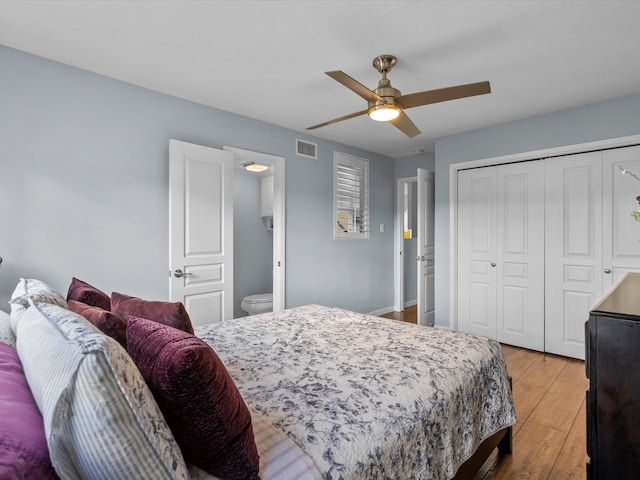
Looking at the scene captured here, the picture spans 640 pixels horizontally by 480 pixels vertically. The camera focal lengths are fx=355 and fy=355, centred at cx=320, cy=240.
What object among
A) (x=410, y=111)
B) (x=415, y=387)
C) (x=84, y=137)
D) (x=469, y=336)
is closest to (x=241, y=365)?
(x=415, y=387)

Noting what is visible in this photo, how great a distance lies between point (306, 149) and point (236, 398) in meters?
3.82

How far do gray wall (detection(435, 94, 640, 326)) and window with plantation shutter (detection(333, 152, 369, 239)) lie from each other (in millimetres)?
1094

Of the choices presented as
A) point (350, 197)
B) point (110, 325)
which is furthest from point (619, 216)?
point (110, 325)

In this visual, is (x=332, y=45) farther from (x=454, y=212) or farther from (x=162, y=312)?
(x=454, y=212)

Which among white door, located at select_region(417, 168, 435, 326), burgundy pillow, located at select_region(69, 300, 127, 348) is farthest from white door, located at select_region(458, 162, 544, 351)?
burgundy pillow, located at select_region(69, 300, 127, 348)

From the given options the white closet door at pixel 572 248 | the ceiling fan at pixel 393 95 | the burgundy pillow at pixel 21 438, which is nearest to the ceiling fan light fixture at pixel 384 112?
the ceiling fan at pixel 393 95

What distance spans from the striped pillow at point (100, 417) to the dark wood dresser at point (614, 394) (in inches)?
52.1

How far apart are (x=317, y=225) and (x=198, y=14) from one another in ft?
9.28

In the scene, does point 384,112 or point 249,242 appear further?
point 249,242

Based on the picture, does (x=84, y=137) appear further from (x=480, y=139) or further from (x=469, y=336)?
(x=480, y=139)

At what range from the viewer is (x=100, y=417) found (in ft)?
2.21

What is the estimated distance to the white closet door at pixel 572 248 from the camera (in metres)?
3.49

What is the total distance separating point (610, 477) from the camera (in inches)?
46.5

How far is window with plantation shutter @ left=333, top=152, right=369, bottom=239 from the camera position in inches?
191
